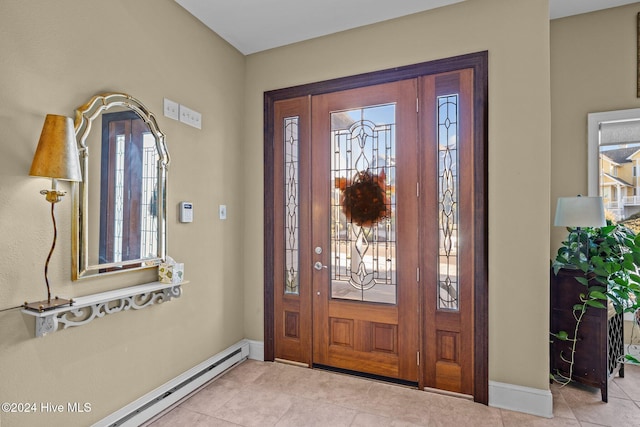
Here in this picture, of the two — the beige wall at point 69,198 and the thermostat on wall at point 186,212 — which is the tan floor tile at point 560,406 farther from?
the thermostat on wall at point 186,212

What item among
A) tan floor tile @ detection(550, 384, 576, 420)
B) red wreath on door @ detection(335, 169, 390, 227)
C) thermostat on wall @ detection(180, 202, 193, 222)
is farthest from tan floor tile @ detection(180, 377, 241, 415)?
tan floor tile @ detection(550, 384, 576, 420)

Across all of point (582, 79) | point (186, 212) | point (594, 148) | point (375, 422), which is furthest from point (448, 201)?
point (186, 212)

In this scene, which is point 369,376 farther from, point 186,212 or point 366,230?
point 186,212

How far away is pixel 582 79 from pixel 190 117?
10.9ft

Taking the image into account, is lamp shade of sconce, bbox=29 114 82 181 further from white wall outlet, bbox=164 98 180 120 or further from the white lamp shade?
the white lamp shade

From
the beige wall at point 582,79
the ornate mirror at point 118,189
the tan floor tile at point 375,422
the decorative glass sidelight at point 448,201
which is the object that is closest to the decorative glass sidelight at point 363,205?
the decorative glass sidelight at point 448,201

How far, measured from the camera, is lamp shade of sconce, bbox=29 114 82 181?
1490 mm

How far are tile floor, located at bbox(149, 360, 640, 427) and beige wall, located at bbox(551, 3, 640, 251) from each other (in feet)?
3.75

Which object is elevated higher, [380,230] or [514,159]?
[514,159]

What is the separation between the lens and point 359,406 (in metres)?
2.25

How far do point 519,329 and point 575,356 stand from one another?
577 mm

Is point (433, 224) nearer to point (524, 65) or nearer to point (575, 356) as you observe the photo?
point (524, 65)

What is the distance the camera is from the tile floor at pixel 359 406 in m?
2.07

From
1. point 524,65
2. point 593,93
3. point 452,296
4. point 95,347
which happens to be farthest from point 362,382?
point 593,93
